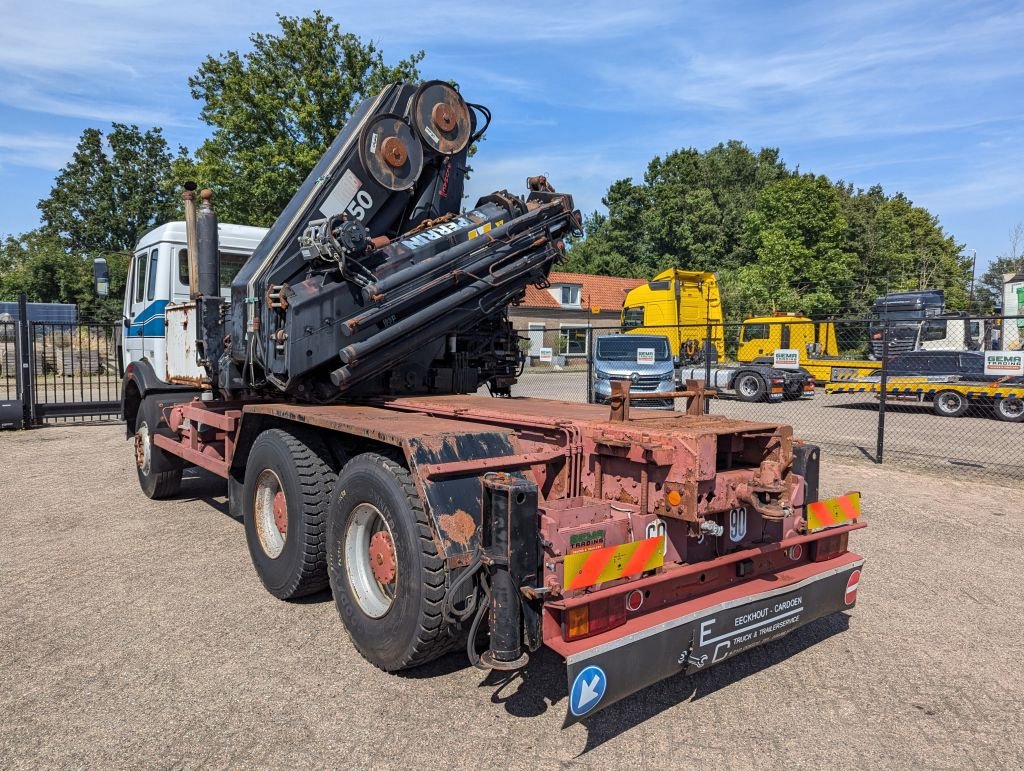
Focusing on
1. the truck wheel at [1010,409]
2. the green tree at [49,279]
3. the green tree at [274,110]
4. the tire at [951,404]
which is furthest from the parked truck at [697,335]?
the green tree at [49,279]

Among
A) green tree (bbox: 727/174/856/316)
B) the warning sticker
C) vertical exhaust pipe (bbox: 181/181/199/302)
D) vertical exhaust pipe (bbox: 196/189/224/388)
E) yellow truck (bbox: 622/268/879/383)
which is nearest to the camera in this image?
the warning sticker

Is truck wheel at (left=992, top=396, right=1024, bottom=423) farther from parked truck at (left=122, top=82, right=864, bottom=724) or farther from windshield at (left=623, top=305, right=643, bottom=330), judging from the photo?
parked truck at (left=122, top=82, right=864, bottom=724)

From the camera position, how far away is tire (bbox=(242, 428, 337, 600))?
427cm

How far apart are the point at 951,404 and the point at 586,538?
16.0m

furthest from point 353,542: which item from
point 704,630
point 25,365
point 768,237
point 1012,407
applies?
point 768,237

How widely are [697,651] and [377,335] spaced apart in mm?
2944

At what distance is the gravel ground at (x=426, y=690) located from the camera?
2.97 m

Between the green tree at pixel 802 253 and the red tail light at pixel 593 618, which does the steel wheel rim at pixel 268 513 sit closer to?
the red tail light at pixel 593 618

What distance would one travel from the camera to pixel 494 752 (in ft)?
9.71

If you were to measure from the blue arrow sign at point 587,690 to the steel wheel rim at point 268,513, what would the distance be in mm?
2627

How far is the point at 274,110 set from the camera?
23641 millimetres

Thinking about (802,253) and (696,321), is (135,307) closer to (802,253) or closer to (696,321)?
(696,321)

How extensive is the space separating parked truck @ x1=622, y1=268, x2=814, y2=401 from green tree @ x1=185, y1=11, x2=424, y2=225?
11899 millimetres

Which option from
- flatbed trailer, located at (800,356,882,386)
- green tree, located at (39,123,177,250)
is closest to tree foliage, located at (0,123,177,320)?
green tree, located at (39,123,177,250)
